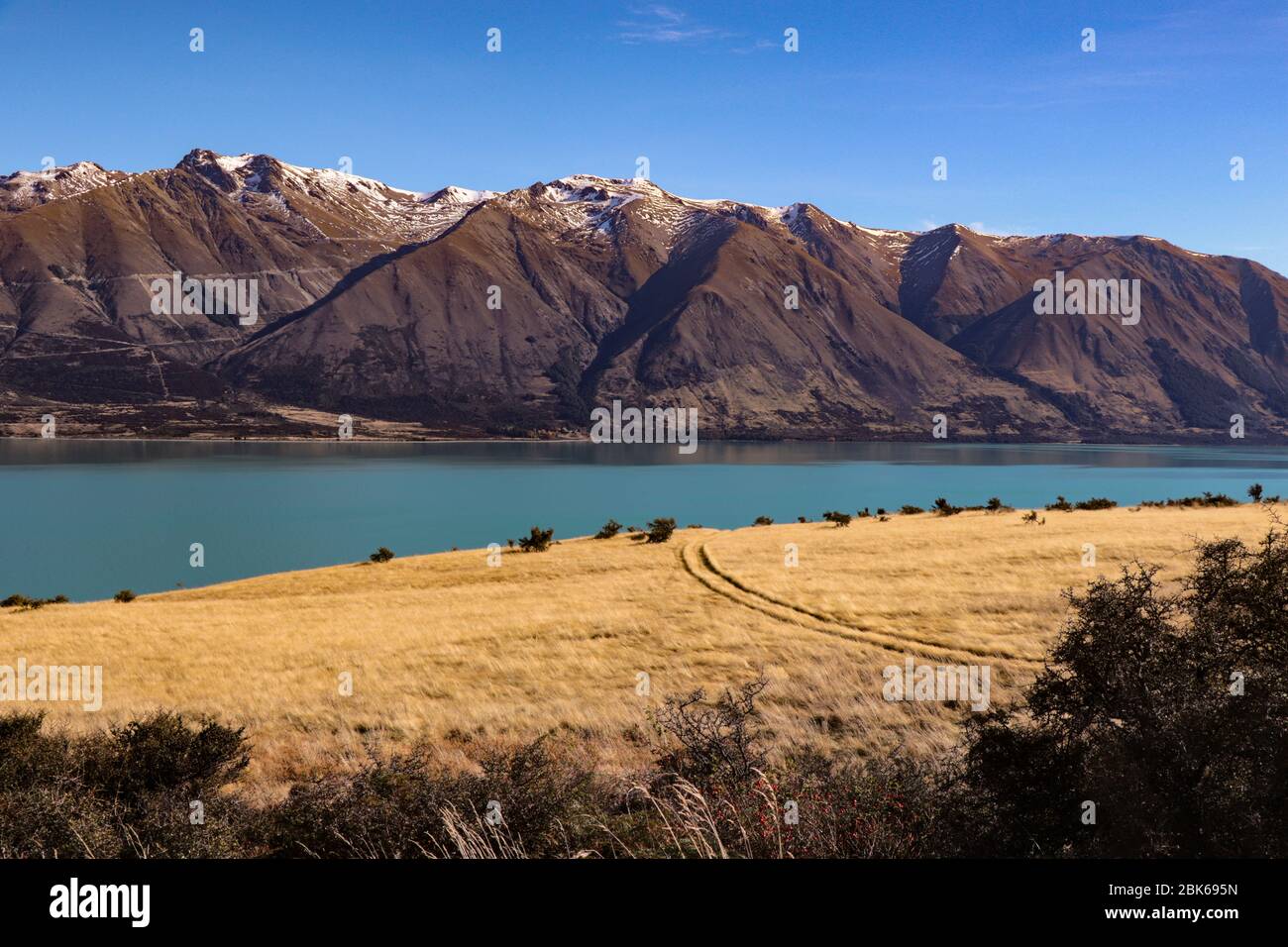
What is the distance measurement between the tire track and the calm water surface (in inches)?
→ 1977

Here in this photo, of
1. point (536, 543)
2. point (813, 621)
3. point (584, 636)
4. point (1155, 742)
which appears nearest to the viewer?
point (1155, 742)

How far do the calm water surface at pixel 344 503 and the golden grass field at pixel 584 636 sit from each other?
121 feet

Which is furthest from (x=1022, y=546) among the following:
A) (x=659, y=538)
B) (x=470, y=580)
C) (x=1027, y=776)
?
(x=1027, y=776)

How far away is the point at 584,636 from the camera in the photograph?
27953mm

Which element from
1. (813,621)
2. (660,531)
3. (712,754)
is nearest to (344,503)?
(660,531)

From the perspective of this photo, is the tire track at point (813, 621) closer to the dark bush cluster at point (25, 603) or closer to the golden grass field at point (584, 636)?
the golden grass field at point (584, 636)

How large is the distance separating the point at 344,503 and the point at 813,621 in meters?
113

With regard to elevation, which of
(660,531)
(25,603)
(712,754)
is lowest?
(25,603)

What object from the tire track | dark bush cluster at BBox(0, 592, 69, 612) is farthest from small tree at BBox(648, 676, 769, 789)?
dark bush cluster at BBox(0, 592, 69, 612)

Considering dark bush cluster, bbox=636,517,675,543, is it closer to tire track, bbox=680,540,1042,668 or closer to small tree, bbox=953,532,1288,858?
tire track, bbox=680,540,1042,668

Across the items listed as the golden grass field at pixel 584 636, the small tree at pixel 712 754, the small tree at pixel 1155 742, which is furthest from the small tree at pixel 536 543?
the small tree at pixel 1155 742

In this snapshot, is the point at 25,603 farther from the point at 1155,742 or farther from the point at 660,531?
the point at 1155,742

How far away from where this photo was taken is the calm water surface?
77.8m

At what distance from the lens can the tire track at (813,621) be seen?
78.8ft
